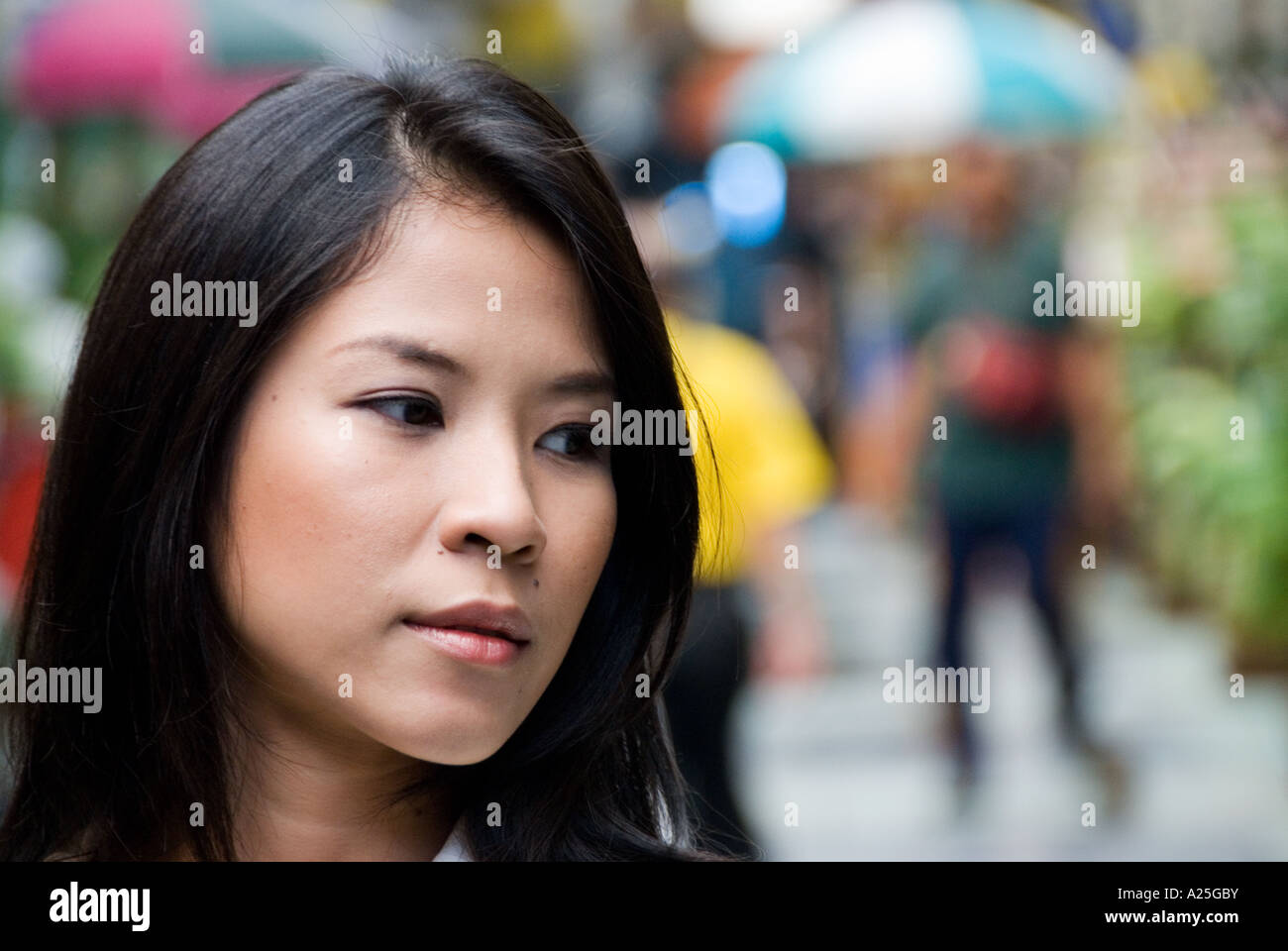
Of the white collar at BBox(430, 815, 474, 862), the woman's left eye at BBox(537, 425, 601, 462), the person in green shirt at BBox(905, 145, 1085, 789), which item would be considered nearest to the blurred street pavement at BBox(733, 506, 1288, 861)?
the person in green shirt at BBox(905, 145, 1085, 789)

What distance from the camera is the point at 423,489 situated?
1485 mm

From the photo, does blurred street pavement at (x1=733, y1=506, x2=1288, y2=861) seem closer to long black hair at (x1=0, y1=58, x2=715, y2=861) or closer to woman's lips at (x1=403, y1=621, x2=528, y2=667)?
long black hair at (x1=0, y1=58, x2=715, y2=861)

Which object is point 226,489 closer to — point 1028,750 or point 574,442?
point 574,442

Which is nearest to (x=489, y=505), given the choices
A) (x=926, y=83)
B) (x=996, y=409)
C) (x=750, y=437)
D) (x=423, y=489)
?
(x=423, y=489)

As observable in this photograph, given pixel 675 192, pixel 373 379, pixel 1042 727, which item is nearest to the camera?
pixel 373 379

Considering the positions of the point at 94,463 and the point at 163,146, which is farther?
the point at 163,146

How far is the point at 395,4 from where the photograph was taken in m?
7.17

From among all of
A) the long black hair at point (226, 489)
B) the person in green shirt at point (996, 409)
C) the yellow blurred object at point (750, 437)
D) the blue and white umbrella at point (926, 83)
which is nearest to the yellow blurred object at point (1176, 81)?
the blue and white umbrella at point (926, 83)

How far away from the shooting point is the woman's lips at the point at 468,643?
4.85 ft

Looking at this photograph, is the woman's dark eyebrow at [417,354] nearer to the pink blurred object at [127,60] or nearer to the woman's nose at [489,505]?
the woman's nose at [489,505]
